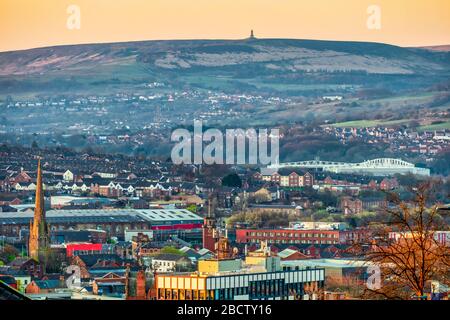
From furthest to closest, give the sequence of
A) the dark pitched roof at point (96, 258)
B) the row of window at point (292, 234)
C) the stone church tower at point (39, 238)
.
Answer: the row of window at point (292, 234), the stone church tower at point (39, 238), the dark pitched roof at point (96, 258)

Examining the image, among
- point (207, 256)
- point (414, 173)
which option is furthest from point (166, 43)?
point (207, 256)

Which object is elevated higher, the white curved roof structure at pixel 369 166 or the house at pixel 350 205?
the house at pixel 350 205

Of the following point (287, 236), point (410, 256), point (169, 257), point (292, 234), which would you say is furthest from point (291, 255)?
point (410, 256)

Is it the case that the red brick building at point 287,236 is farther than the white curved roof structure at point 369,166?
No

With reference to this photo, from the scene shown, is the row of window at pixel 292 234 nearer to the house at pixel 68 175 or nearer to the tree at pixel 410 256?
the house at pixel 68 175

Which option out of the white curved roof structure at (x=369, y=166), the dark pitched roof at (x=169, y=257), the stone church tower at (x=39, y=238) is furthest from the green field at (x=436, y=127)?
the dark pitched roof at (x=169, y=257)

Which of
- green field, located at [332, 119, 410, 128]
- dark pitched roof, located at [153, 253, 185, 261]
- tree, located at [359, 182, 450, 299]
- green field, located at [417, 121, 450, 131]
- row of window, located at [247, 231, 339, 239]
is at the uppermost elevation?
tree, located at [359, 182, 450, 299]

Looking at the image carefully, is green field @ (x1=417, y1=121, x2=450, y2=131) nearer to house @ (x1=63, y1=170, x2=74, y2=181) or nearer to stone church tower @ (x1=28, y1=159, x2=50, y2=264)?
house @ (x1=63, y1=170, x2=74, y2=181)

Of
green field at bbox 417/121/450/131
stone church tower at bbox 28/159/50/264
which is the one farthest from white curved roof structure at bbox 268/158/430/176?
stone church tower at bbox 28/159/50/264
